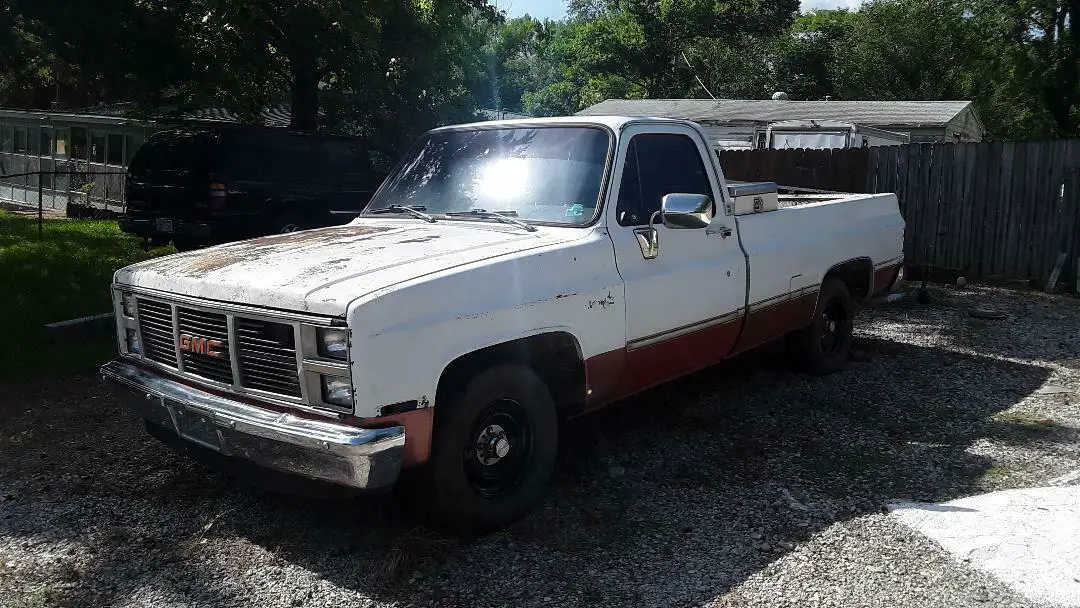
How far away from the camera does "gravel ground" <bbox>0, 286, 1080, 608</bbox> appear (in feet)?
12.2

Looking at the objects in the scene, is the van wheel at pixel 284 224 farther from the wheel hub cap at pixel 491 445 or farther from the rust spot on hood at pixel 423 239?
the wheel hub cap at pixel 491 445

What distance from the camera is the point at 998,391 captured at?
22.1 feet

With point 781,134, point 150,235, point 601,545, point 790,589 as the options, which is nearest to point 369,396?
point 601,545

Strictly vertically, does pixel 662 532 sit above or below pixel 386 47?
below

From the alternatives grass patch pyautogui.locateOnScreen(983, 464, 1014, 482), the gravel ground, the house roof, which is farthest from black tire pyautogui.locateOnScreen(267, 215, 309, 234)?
the house roof

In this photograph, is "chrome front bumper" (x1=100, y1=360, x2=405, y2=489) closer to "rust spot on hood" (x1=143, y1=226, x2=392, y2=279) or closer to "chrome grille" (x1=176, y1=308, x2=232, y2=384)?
"chrome grille" (x1=176, y1=308, x2=232, y2=384)

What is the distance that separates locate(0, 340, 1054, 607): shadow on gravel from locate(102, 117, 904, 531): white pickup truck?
34cm

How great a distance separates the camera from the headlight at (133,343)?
4.47 metres

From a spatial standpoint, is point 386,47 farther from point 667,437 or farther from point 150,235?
point 667,437

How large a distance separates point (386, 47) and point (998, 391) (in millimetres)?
13742

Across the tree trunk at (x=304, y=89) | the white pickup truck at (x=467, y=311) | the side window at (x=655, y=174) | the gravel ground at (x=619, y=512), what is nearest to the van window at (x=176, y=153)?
the tree trunk at (x=304, y=89)

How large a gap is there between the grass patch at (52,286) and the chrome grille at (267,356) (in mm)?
3815

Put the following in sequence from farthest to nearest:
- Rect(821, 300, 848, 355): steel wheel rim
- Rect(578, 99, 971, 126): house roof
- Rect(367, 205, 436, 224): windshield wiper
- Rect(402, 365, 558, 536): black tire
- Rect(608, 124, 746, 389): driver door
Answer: Rect(578, 99, 971, 126): house roof < Rect(821, 300, 848, 355): steel wheel rim < Rect(367, 205, 436, 224): windshield wiper < Rect(608, 124, 746, 389): driver door < Rect(402, 365, 558, 536): black tire

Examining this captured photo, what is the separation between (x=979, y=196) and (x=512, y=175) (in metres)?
9.06
